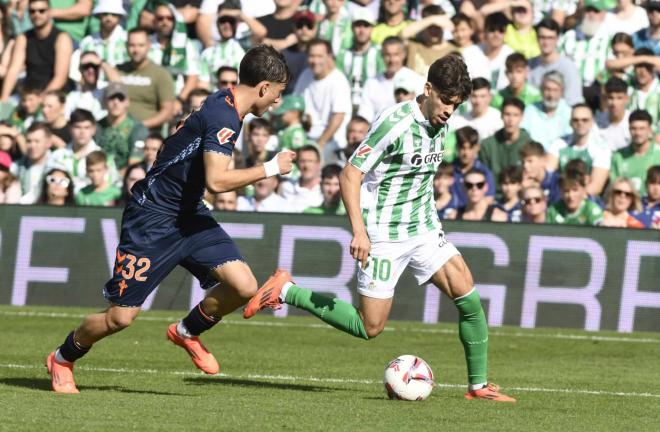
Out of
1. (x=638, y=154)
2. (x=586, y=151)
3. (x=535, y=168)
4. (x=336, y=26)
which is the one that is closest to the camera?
(x=535, y=168)

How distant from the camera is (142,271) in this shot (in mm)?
8414

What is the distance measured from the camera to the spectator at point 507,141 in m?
16.0

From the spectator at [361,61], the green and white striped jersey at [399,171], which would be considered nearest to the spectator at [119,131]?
the spectator at [361,61]

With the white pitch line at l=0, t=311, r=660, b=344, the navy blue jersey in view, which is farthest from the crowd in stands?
the navy blue jersey

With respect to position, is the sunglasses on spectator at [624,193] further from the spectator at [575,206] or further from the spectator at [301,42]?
the spectator at [301,42]

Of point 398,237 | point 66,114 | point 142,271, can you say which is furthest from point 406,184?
point 66,114

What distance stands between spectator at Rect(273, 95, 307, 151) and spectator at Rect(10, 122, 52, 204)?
2977 mm

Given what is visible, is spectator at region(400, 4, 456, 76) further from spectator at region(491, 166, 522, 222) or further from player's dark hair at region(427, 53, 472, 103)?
player's dark hair at region(427, 53, 472, 103)

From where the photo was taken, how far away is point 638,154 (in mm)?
15820

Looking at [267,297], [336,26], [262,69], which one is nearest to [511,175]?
[336,26]

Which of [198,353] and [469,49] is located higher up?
[469,49]

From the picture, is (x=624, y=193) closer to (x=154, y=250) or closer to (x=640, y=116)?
(x=640, y=116)

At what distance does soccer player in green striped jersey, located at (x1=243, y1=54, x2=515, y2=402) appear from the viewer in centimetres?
870

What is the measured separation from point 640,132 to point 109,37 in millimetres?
7352
